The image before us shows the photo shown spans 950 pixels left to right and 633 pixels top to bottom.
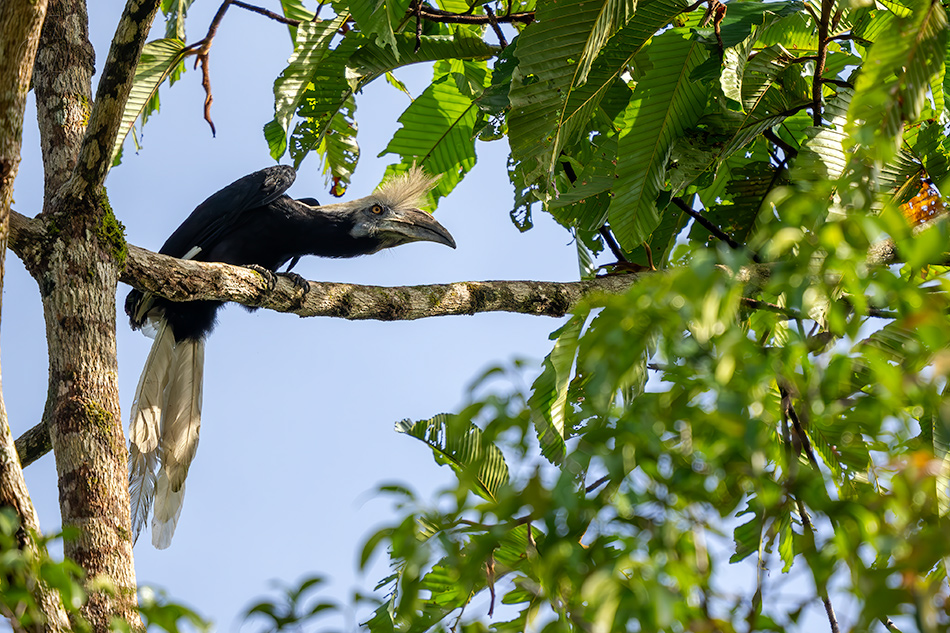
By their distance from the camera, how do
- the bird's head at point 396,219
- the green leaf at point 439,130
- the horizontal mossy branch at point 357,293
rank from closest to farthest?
the horizontal mossy branch at point 357,293 < the green leaf at point 439,130 < the bird's head at point 396,219

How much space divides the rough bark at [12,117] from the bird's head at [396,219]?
2.64 meters

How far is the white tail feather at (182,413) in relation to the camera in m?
3.36

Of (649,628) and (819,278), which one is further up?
(819,278)

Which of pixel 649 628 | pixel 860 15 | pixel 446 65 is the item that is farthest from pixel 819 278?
pixel 446 65

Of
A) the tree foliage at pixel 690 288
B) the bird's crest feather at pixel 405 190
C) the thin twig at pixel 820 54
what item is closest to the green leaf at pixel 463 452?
the tree foliage at pixel 690 288

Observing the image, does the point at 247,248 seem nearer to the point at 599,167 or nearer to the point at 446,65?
the point at 446,65

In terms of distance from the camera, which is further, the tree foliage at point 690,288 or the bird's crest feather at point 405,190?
the bird's crest feather at point 405,190

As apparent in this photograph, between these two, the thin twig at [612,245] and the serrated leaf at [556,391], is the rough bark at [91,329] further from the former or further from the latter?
the thin twig at [612,245]

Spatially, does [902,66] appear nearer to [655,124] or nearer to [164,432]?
[655,124]

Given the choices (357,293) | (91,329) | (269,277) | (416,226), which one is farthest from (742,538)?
(416,226)

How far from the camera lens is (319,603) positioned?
998 mm

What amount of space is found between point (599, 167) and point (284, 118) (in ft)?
4.00

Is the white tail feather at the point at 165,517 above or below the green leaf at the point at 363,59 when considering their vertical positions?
below

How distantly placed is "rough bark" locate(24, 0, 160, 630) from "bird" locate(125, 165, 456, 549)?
4.02 feet
